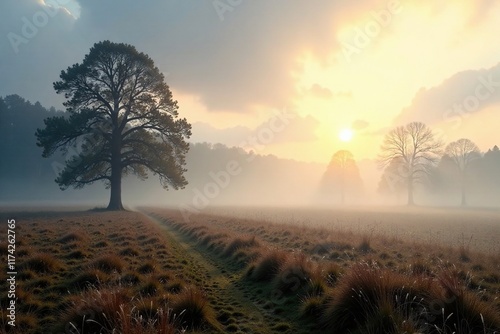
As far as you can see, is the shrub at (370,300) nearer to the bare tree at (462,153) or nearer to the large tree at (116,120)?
the large tree at (116,120)

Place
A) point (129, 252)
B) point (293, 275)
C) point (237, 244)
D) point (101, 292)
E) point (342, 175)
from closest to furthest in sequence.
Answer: point (101, 292)
point (293, 275)
point (129, 252)
point (237, 244)
point (342, 175)

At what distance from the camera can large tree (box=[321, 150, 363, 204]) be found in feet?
289

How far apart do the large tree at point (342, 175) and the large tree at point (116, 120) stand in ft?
208

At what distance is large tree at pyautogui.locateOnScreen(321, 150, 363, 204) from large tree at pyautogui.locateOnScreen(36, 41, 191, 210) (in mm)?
63497

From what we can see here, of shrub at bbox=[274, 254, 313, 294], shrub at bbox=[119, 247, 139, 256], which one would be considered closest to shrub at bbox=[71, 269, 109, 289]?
shrub at bbox=[119, 247, 139, 256]

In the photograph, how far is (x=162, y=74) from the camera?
35.2 m

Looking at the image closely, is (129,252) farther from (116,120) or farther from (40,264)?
(116,120)

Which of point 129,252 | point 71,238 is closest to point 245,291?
point 129,252

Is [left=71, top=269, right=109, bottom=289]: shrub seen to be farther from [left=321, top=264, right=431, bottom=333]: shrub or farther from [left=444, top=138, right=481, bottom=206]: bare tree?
[left=444, top=138, right=481, bottom=206]: bare tree

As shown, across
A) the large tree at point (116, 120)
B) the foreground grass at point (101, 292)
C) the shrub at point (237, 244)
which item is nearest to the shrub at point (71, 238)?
the foreground grass at point (101, 292)

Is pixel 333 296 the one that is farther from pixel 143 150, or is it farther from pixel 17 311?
pixel 143 150

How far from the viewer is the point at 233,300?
24.2ft

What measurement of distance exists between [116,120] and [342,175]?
73317 mm

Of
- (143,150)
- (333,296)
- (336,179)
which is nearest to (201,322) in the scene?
(333,296)
